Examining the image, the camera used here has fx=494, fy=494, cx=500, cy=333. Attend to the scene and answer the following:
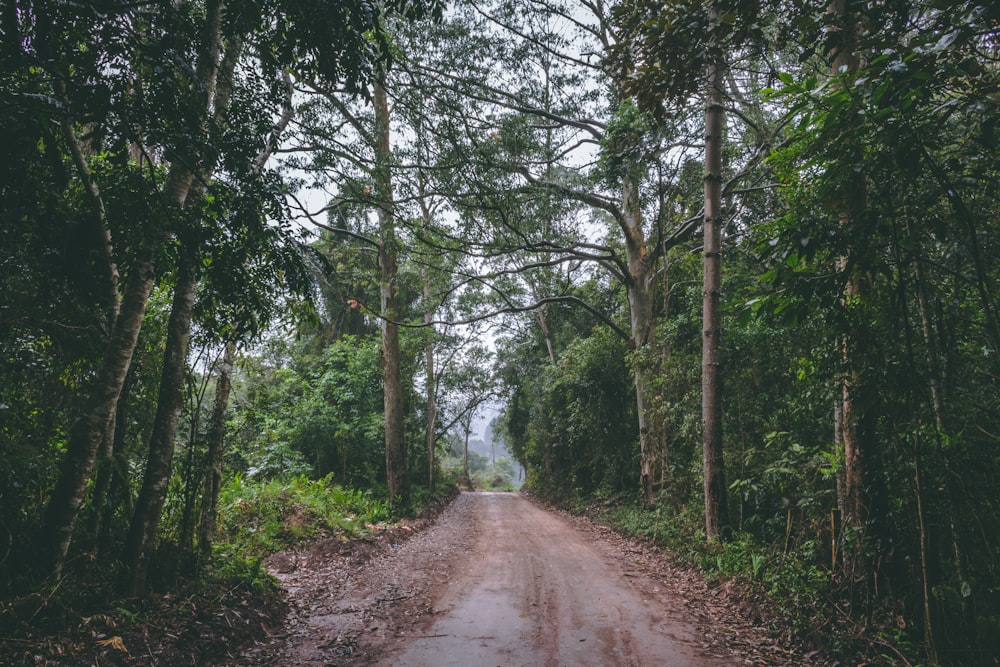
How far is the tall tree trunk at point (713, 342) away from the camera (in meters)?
7.88

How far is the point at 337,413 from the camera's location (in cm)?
1700

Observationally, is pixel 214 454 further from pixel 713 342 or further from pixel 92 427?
pixel 713 342

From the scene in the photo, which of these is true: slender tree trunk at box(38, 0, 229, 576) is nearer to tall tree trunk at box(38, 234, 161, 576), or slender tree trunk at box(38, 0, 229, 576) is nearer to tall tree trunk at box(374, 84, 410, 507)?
tall tree trunk at box(38, 234, 161, 576)

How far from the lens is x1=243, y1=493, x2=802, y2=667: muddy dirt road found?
438 cm

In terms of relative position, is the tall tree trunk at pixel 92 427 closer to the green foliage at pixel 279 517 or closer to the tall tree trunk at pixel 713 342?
the green foliage at pixel 279 517

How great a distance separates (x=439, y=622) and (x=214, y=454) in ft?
10.5

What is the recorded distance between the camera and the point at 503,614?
5.41 metres

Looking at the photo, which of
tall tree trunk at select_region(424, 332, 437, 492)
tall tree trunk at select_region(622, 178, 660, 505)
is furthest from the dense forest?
tall tree trunk at select_region(424, 332, 437, 492)

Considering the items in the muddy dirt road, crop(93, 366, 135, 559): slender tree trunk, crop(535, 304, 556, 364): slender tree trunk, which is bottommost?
the muddy dirt road

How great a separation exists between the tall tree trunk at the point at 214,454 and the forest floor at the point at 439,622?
826mm

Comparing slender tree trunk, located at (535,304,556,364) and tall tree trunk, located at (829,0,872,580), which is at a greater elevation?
slender tree trunk, located at (535,304,556,364)

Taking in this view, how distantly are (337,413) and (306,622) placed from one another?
1222 centimetres

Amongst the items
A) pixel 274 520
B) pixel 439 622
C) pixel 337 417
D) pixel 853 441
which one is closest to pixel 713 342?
pixel 853 441

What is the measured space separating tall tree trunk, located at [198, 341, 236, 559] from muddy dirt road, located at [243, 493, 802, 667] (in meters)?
1.28
